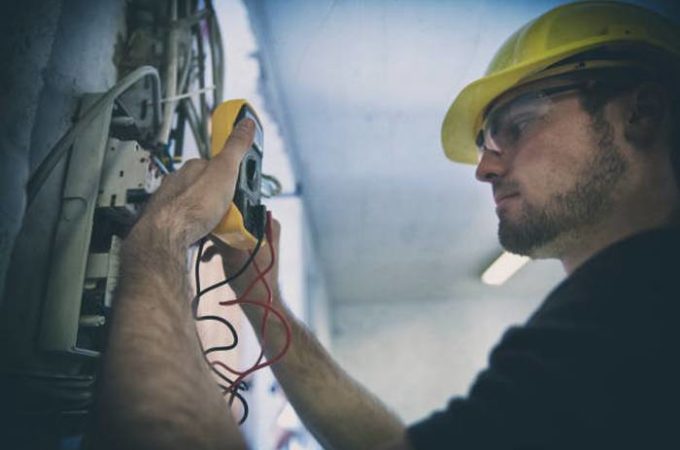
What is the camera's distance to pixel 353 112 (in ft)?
7.62

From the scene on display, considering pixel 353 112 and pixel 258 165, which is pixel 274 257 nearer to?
pixel 258 165

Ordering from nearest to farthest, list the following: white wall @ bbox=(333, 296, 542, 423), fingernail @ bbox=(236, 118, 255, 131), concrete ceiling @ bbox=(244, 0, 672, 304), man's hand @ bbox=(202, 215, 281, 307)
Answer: fingernail @ bbox=(236, 118, 255, 131)
man's hand @ bbox=(202, 215, 281, 307)
concrete ceiling @ bbox=(244, 0, 672, 304)
white wall @ bbox=(333, 296, 542, 423)

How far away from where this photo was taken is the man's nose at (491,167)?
1133mm

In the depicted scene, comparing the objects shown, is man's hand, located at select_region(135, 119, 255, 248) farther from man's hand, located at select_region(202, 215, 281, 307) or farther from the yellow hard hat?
the yellow hard hat

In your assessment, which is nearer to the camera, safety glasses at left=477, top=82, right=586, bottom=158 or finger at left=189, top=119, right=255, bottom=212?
finger at left=189, top=119, right=255, bottom=212

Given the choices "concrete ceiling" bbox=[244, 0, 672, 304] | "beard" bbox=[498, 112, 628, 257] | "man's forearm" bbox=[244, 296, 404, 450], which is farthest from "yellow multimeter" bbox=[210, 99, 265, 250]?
"concrete ceiling" bbox=[244, 0, 672, 304]

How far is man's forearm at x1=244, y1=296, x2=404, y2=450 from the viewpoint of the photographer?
0.98m

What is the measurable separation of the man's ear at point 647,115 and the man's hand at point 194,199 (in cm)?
86

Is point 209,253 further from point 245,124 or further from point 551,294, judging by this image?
point 551,294

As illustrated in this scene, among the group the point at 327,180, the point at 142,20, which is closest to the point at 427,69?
the point at 327,180

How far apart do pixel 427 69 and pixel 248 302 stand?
1.55 m

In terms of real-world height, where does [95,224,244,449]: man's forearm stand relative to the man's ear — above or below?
below

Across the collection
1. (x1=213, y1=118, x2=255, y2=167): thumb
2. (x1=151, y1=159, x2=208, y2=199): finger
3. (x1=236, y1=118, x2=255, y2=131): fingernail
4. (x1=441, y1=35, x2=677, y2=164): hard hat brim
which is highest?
(x1=441, y1=35, x2=677, y2=164): hard hat brim

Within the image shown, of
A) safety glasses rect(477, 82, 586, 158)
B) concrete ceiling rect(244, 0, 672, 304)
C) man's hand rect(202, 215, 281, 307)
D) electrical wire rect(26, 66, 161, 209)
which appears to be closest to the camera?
electrical wire rect(26, 66, 161, 209)
